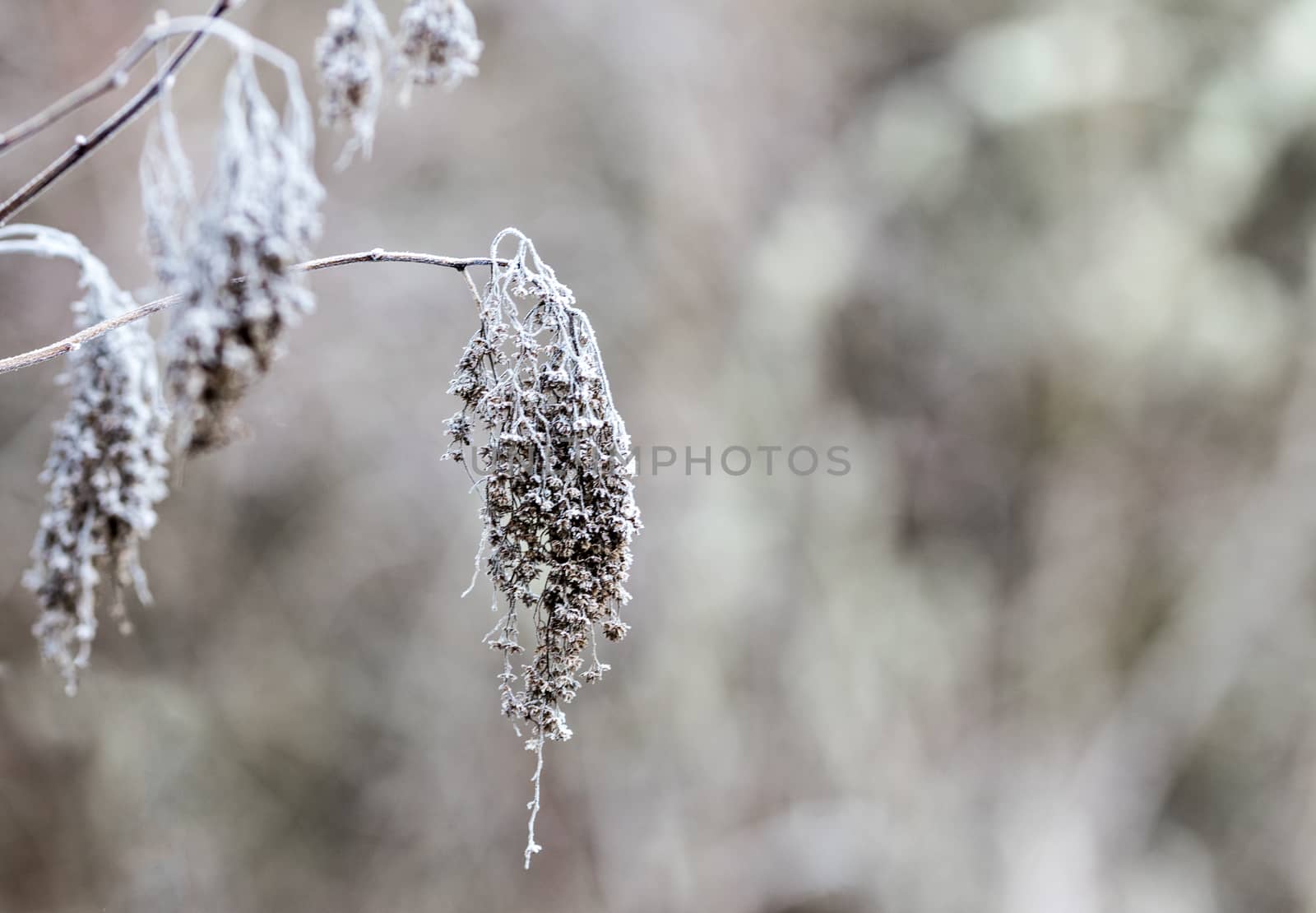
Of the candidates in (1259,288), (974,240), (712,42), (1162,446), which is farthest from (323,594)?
(1259,288)

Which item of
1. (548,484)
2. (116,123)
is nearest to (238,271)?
(116,123)

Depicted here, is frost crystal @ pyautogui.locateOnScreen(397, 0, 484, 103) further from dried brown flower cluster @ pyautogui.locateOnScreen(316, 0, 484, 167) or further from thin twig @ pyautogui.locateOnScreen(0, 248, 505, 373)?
thin twig @ pyautogui.locateOnScreen(0, 248, 505, 373)

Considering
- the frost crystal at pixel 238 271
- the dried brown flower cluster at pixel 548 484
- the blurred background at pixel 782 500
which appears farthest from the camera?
the blurred background at pixel 782 500

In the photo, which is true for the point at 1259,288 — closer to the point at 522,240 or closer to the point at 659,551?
the point at 659,551

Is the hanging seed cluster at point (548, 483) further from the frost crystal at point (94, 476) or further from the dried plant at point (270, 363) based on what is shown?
the frost crystal at point (94, 476)

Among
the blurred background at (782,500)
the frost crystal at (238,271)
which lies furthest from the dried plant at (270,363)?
the blurred background at (782,500)

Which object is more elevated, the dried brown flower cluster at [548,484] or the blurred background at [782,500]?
the blurred background at [782,500]

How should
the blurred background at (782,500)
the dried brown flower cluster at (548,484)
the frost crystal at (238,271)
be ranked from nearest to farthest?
the frost crystal at (238,271) < the dried brown flower cluster at (548,484) < the blurred background at (782,500)

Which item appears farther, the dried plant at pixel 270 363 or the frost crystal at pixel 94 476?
the frost crystal at pixel 94 476
